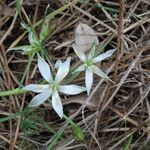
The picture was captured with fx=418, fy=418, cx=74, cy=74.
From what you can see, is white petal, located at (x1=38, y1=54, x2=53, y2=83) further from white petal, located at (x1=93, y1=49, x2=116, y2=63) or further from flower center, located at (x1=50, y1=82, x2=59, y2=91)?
white petal, located at (x1=93, y1=49, x2=116, y2=63)

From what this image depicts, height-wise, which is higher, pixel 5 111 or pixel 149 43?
pixel 149 43

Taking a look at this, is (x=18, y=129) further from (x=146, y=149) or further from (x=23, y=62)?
(x=146, y=149)

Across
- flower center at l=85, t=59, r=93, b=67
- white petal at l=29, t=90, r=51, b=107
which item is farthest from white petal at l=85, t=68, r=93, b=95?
white petal at l=29, t=90, r=51, b=107

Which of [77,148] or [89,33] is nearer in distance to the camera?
[77,148]

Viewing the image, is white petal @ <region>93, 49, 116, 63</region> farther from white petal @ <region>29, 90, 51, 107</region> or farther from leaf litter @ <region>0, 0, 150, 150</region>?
white petal @ <region>29, 90, 51, 107</region>

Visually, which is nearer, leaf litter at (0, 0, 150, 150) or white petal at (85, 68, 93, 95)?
white petal at (85, 68, 93, 95)

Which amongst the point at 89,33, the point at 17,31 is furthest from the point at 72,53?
the point at 17,31

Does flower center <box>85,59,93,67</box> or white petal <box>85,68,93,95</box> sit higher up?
flower center <box>85,59,93,67</box>

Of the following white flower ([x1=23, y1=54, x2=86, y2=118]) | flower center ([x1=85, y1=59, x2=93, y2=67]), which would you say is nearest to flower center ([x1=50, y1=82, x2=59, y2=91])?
white flower ([x1=23, y1=54, x2=86, y2=118])

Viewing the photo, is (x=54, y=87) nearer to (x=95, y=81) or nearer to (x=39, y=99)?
(x=39, y=99)

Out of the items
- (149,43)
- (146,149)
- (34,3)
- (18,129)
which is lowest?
(146,149)

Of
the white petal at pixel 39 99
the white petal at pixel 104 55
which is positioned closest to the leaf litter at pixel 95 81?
the white petal at pixel 104 55
